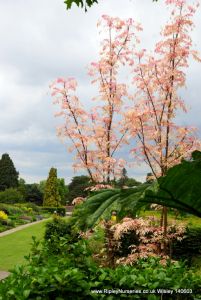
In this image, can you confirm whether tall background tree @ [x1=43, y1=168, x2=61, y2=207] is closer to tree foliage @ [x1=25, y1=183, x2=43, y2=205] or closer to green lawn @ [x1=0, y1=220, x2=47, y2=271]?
tree foliage @ [x1=25, y1=183, x2=43, y2=205]

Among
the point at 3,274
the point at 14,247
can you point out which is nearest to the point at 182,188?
the point at 3,274

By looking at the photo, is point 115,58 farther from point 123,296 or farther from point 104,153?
point 123,296

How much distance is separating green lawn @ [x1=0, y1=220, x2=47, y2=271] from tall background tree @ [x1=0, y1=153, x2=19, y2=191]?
3820cm

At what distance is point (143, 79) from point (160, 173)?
2115 millimetres

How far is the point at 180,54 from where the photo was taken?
9195mm

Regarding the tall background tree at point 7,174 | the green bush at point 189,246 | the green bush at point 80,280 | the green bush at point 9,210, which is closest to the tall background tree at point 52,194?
the tall background tree at point 7,174

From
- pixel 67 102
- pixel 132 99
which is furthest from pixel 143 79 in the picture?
pixel 67 102

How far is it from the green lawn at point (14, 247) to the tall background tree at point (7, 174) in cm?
3820

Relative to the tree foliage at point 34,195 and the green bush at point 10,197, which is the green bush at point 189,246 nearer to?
→ the green bush at point 10,197

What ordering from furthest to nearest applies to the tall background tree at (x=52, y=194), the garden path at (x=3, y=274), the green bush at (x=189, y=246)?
the tall background tree at (x=52, y=194)
the green bush at (x=189, y=246)
the garden path at (x=3, y=274)

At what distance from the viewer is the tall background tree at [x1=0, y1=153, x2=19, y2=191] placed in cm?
6222

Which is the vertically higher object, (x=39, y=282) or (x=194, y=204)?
(x=194, y=204)

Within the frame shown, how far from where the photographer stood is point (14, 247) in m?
18.5

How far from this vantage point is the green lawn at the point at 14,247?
49.3ft
